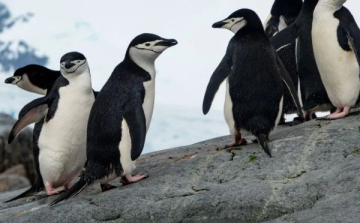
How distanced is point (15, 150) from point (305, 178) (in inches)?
307

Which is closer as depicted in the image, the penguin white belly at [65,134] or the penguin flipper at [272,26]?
the penguin white belly at [65,134]

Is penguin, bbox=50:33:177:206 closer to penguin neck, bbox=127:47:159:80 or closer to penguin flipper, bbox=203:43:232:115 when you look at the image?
penguin neck, bbox=127:47:159:80

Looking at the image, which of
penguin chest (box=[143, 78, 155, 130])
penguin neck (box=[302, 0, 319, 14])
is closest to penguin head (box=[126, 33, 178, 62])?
penguin chest (box=[143, 78, 155, 130])

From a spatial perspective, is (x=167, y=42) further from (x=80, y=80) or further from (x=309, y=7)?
(x=309, y=7)

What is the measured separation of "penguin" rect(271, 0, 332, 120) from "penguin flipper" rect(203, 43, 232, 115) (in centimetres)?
89

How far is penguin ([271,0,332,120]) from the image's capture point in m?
6.06

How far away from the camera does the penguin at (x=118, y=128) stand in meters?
4.80

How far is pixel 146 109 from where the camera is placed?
4996mm

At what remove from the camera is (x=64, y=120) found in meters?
5.25

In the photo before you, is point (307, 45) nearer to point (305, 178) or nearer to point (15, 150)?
point (305, 178)

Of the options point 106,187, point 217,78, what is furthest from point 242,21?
point 106,187

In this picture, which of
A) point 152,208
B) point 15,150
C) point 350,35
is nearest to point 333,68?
point 350,35

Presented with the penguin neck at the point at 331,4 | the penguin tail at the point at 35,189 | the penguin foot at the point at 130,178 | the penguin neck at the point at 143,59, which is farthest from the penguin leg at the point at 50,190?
the penguin neck at the point at 331,4

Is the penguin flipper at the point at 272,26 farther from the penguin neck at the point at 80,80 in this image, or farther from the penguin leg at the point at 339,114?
the penguin neck at the point at 80,80
